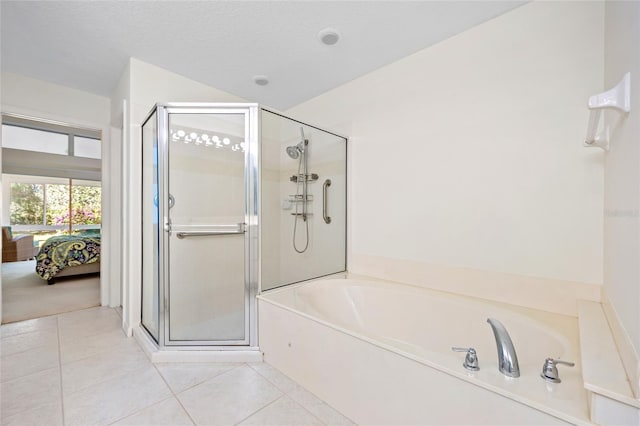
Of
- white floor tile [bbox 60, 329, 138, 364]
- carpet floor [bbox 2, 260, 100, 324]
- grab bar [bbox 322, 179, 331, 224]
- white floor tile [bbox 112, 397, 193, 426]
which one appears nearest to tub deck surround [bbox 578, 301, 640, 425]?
white floor tile [bbox 112, 397, 193, 426]

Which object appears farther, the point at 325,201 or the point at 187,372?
the point at 325,201

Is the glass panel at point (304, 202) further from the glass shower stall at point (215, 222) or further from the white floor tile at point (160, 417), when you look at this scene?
the white floor tile at point (160, 417)

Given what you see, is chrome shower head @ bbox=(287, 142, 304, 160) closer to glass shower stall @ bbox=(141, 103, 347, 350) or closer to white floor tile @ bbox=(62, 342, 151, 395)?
glass shower stall @ bbox=(141, 103, 347, 350)

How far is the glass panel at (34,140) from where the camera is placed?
437 centimetres

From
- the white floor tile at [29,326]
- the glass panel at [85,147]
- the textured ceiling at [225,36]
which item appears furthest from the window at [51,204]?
the white floor tile at [29,326]

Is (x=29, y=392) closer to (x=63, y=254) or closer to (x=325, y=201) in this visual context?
Result: (x=325, y=201)

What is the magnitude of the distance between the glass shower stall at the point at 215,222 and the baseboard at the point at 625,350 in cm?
180

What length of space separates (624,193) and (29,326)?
4170mm

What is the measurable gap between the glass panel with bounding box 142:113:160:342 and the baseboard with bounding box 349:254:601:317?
1.79 m

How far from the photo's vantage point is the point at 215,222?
2199 millimetres

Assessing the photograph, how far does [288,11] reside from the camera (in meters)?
1.74

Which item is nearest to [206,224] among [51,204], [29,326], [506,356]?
[29,326]

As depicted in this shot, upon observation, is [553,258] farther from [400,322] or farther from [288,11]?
[288,11]

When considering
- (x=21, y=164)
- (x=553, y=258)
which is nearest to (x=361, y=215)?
(x=553, y=258)
